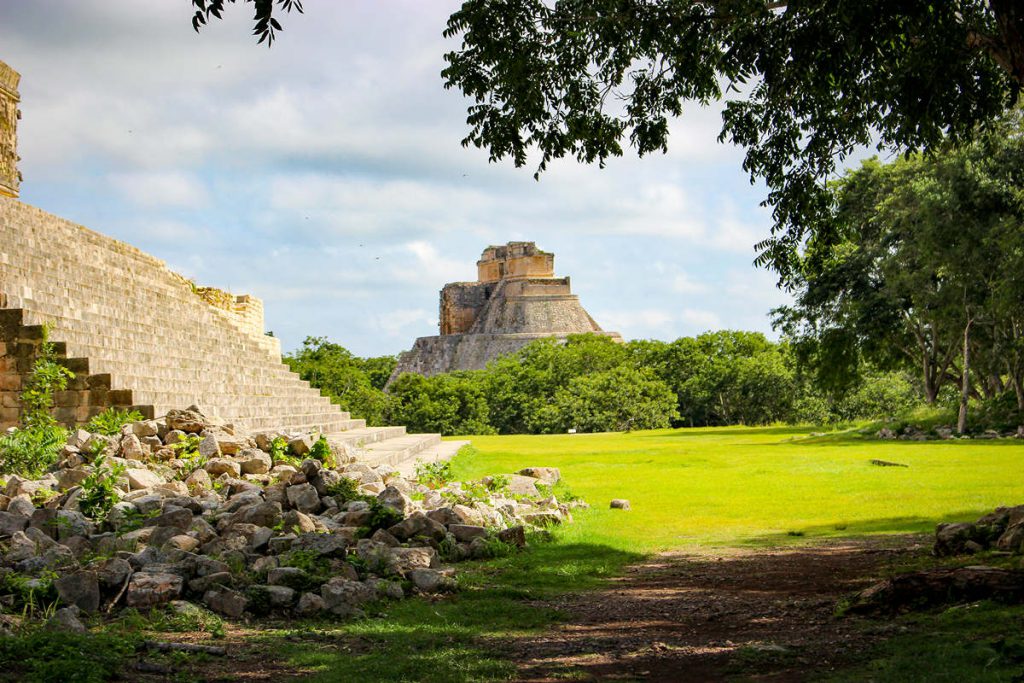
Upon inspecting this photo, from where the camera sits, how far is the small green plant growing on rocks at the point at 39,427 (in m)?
9.18

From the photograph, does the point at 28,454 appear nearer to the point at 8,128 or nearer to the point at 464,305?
the point at 8,128

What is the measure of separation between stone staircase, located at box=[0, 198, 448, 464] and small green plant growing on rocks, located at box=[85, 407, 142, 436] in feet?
1.06

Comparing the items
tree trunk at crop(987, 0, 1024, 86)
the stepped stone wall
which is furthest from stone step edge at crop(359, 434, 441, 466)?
tree trunk at crop(987, 0, 1024, 86)

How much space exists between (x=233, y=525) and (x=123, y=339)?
308 inches

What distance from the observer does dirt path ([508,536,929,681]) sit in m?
4.81

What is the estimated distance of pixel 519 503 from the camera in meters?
10.4

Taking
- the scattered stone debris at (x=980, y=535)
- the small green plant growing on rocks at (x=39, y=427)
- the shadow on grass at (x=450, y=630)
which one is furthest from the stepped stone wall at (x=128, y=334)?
the scattered stone debris at (x=980, y=535)

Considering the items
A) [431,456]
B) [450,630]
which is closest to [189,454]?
[450,630]

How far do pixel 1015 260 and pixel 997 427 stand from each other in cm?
556

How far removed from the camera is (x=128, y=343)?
46.0ft

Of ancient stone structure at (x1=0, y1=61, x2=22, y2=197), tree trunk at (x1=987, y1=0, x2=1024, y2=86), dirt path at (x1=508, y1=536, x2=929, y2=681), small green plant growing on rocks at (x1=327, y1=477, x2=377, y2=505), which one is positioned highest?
ancient stone structure at (x1=0, y1=61, x2=22, y2=197)

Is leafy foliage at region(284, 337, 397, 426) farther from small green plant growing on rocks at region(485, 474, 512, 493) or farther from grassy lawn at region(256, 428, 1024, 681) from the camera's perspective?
small green plant growing on rocks at region(485, 474, 512, 493)

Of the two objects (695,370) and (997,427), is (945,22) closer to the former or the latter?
(997,427)

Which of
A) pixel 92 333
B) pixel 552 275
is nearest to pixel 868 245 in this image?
pixel 92 333
